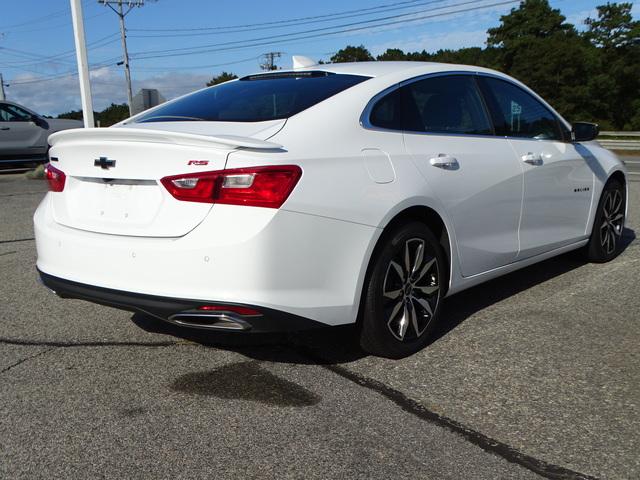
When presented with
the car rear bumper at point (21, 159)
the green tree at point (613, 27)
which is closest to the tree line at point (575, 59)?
the green tree at point (613, 27)

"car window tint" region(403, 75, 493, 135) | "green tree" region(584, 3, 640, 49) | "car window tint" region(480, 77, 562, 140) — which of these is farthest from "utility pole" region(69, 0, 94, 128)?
"green tree" region(584, 3, 640, 49)

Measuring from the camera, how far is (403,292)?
3598mm

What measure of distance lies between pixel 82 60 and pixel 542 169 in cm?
1318

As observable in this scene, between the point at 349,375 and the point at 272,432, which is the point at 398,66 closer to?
the point at 349,375

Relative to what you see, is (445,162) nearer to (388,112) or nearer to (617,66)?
(388,112)

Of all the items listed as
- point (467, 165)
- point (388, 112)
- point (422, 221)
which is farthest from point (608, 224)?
point (388, 112)

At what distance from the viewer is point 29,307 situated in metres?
4.64

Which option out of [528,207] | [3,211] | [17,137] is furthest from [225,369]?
[17,137]

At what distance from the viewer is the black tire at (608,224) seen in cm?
563

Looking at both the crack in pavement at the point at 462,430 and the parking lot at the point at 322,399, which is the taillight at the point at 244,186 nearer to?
the parking lot at the point at 322,399

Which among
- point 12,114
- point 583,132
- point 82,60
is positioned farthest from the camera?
point 12,114

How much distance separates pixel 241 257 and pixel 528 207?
2.44 meters

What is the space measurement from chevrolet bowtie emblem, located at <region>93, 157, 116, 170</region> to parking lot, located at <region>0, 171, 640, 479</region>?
3.56 ft

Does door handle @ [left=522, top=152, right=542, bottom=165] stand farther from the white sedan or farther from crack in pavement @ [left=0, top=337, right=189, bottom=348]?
crack in pavement @ [left=0, top=337, right=189, bottom=348]
